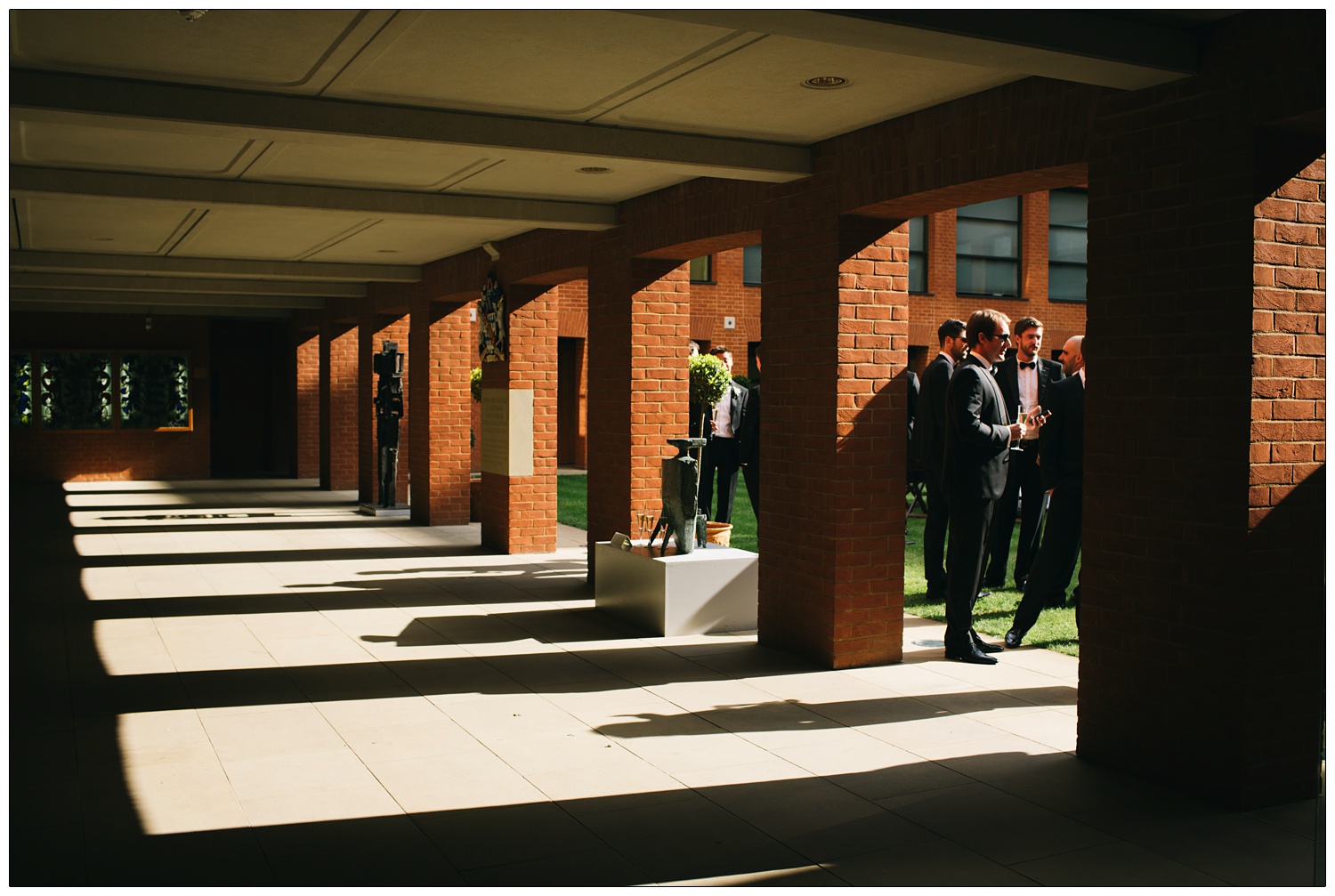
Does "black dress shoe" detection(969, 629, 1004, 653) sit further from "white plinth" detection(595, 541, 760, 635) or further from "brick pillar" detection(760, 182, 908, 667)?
"white plinth" detection(595, 541, 760, 635)

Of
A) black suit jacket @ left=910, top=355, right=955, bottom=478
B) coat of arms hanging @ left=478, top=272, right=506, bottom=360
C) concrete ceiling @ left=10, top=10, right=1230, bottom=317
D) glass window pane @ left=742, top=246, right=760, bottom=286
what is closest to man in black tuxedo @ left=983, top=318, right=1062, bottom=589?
black suit jacket @ left=910, top=355, right=955, bottom=478

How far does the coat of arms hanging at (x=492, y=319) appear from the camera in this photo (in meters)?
10.4

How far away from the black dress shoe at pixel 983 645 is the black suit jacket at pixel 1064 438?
1.06 m

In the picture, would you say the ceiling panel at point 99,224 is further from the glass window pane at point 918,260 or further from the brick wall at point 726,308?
the glass window pane at point 918,260

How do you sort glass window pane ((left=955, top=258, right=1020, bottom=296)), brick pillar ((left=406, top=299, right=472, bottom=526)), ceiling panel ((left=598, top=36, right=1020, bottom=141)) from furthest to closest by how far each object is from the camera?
glass window pane ((left=955, top=258, right=1020, bottom=296))
brick pillar ((left=406, top=299, right=472, bottom=526))
ceiling panel ((left=598, top=36, right=1020, bottom=141))

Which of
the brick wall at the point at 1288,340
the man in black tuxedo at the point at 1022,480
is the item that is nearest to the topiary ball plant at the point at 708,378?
the man in black tuxedo at the point at 1022,480

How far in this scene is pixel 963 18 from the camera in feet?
11.2

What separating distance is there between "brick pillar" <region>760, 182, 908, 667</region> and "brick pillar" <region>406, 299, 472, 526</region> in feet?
22.4

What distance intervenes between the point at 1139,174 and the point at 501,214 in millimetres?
4524

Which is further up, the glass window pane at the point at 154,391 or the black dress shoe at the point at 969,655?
the glass window pane at the point at 154,391

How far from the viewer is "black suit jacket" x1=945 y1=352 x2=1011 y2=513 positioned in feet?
20.5

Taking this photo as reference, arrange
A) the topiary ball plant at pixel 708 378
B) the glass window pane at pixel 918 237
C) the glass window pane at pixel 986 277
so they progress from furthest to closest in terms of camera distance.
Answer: the glass window pane at pixel 986 277
the glass window pane at pixel 918 237
the topiary ball plant at pixel 708 378

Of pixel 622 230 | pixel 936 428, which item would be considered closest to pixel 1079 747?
pixel 936 428

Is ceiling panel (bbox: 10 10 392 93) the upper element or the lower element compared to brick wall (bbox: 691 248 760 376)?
lower
